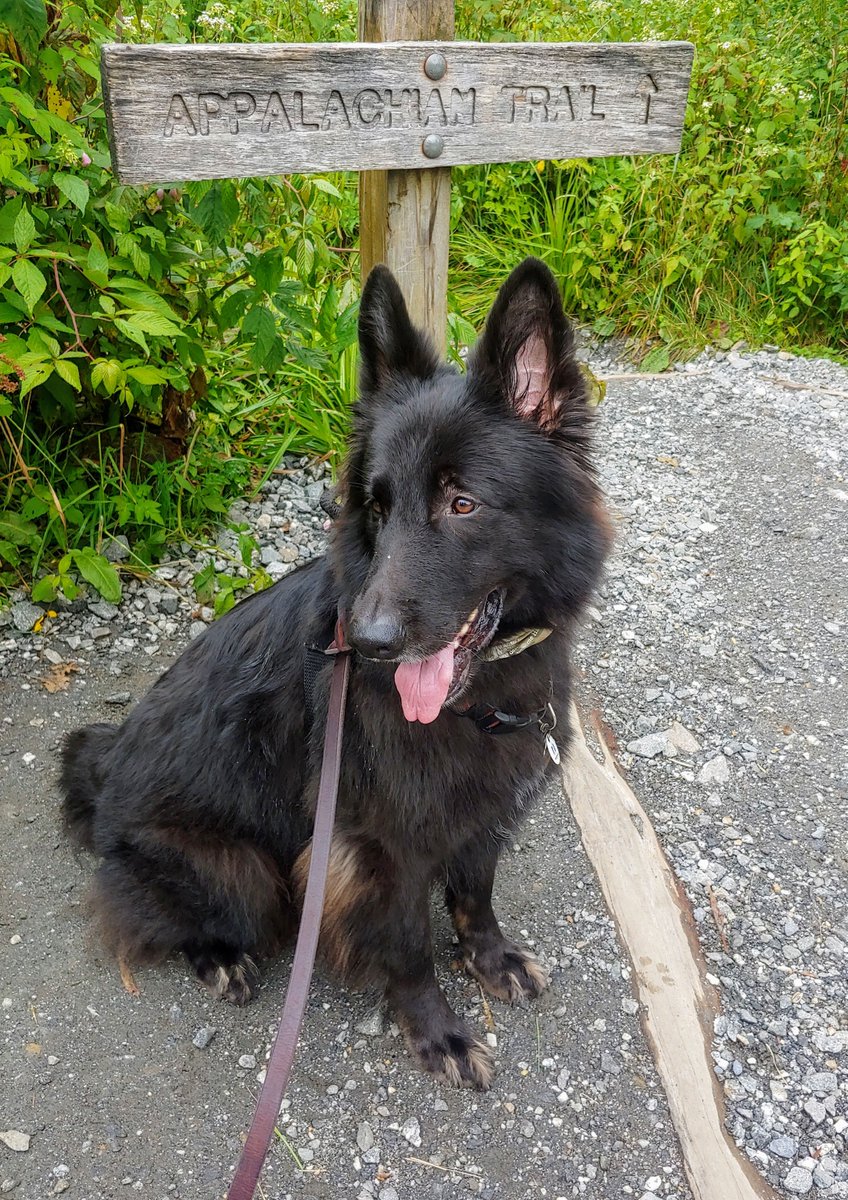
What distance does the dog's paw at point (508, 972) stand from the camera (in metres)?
2.53

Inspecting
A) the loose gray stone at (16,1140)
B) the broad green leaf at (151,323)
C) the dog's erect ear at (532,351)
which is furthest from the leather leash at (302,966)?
the broad green leaf at (151,323)

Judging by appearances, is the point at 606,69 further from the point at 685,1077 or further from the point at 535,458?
the point at 685,1077

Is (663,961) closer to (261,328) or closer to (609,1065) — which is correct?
(609,1065)

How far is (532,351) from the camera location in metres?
1.96

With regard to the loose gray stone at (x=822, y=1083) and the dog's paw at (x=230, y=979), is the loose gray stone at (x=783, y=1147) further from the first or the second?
the dog's paw at (x=230, y=979)

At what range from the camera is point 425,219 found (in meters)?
2.75

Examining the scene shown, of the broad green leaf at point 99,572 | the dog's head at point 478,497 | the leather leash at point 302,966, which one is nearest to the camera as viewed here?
the leather leash at point 302,966

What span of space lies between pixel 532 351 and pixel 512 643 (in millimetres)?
660

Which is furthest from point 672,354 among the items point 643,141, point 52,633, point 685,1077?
point 685,1077

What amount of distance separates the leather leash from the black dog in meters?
0.14

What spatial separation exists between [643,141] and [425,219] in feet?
2.38

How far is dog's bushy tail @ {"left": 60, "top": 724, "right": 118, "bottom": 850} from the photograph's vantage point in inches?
107

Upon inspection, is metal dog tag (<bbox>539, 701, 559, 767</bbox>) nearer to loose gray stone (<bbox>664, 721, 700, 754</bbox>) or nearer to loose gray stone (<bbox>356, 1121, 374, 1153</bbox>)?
loose gray stone (<bbox>356, 1121, 374, 1153</bbox>)

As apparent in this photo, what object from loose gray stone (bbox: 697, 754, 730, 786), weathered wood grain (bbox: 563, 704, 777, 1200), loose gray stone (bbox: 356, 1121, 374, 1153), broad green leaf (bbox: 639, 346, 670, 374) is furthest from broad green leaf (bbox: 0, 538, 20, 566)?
broad green leaf (bbox: 639, 346, 670, 374)
